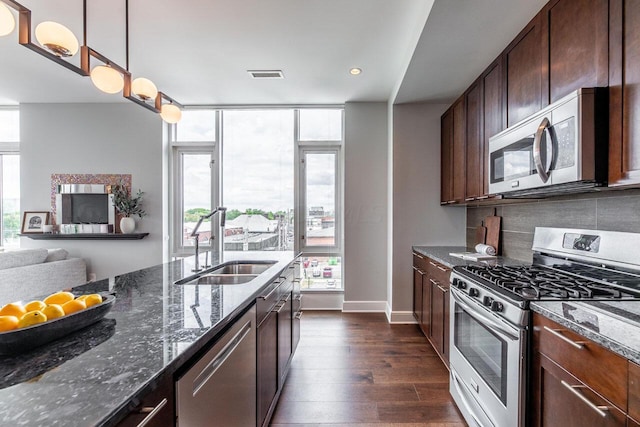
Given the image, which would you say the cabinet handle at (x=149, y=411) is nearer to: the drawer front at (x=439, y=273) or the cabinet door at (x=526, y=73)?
the drawer front at (x=439, y=273)

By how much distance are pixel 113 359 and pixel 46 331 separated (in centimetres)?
24

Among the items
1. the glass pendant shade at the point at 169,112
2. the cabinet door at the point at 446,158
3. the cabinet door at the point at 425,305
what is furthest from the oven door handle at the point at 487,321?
the glass pendant shade at the point at 169,112

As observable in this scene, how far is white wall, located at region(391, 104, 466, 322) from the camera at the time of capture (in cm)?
372

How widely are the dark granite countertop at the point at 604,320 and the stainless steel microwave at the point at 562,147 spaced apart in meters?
0.57

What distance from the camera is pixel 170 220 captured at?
4527 mm

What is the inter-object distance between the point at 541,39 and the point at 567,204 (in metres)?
1.06

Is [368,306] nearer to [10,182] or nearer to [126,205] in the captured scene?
[126,205]

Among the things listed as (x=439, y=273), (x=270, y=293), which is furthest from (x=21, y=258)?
(x=439, y=273)

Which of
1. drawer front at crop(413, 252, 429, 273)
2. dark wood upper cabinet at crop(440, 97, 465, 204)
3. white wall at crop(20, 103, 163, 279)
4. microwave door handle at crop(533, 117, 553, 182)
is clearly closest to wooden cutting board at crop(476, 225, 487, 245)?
dark wood upper cabinet at crop(440, 97, 465, 204)

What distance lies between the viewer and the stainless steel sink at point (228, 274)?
2.00 meters

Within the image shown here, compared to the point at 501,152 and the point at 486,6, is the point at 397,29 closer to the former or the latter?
the point at 486,6

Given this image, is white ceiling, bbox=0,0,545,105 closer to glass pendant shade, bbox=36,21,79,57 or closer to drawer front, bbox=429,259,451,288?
glass pendant shade, bbox=36,21,79,57

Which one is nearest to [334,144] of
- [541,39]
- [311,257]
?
[311,257]

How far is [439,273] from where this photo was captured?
2664 millimetres
